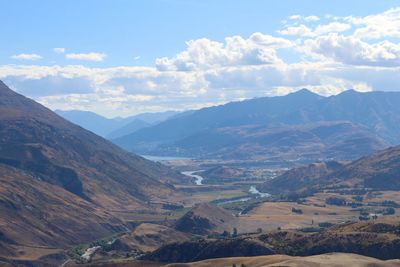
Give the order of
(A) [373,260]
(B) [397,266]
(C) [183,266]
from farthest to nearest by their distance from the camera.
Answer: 1. (C) [183,266]
2. (A) [373,260]
3. (B) [397,266]

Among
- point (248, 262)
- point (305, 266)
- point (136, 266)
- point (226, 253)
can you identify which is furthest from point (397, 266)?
point (136, 266)

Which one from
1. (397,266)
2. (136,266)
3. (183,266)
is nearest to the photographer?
(397,266)

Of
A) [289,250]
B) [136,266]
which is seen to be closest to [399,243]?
[289,250]

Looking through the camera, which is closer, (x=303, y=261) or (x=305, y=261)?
(x=305, y=261)

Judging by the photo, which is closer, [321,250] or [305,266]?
[305,266]

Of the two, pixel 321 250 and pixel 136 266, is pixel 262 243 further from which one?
pixel 136 266

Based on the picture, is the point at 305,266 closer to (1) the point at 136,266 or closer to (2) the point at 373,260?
(2) the point at 373,260

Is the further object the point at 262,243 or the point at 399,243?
the point at 262,243

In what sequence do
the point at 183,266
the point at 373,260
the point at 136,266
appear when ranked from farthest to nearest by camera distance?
the point at 136,266 → the point at 183,266 → the point at 373,260

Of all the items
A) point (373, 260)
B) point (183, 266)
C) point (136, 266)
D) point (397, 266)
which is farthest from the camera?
point (136, 266)
